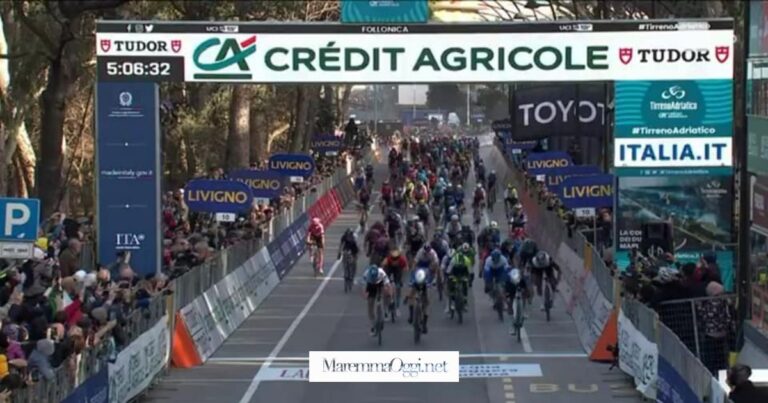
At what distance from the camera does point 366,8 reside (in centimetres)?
2552

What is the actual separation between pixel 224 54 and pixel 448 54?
3.40m

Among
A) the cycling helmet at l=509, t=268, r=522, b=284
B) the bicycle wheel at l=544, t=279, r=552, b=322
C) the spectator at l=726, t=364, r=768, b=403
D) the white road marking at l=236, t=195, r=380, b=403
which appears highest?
the spectator at l=726, t=364, r=768, b=403

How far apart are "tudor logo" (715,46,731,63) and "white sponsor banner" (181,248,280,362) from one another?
8513 mm

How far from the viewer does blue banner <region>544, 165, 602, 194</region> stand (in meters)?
40.7

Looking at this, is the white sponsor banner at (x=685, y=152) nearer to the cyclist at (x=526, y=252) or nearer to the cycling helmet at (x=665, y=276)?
the cyclist at (x=526, y=252)

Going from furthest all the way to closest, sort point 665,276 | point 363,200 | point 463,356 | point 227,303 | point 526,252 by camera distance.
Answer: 1. point 363,200
2. point 526,252
3. point 227,303
4. point 463,356
5. point 665,276

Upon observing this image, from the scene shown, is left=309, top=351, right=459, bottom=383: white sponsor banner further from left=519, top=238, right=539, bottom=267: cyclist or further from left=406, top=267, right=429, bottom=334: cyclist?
left=519, top=238, right=539, bottom=267: cyclist

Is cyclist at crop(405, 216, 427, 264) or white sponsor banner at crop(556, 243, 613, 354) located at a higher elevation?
cyclist at crop(405, 216, 427, 264)

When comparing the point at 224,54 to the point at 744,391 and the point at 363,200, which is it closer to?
the point at 744,391

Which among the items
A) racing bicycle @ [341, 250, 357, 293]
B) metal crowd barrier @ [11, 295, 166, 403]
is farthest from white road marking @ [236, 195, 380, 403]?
metal crowd barrier @ [11, 295, 166, 403]

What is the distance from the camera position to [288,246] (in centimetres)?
3966

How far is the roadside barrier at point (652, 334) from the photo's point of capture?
620 inches

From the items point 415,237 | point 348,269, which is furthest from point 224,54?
point 348,269

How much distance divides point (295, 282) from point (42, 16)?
11.1m
